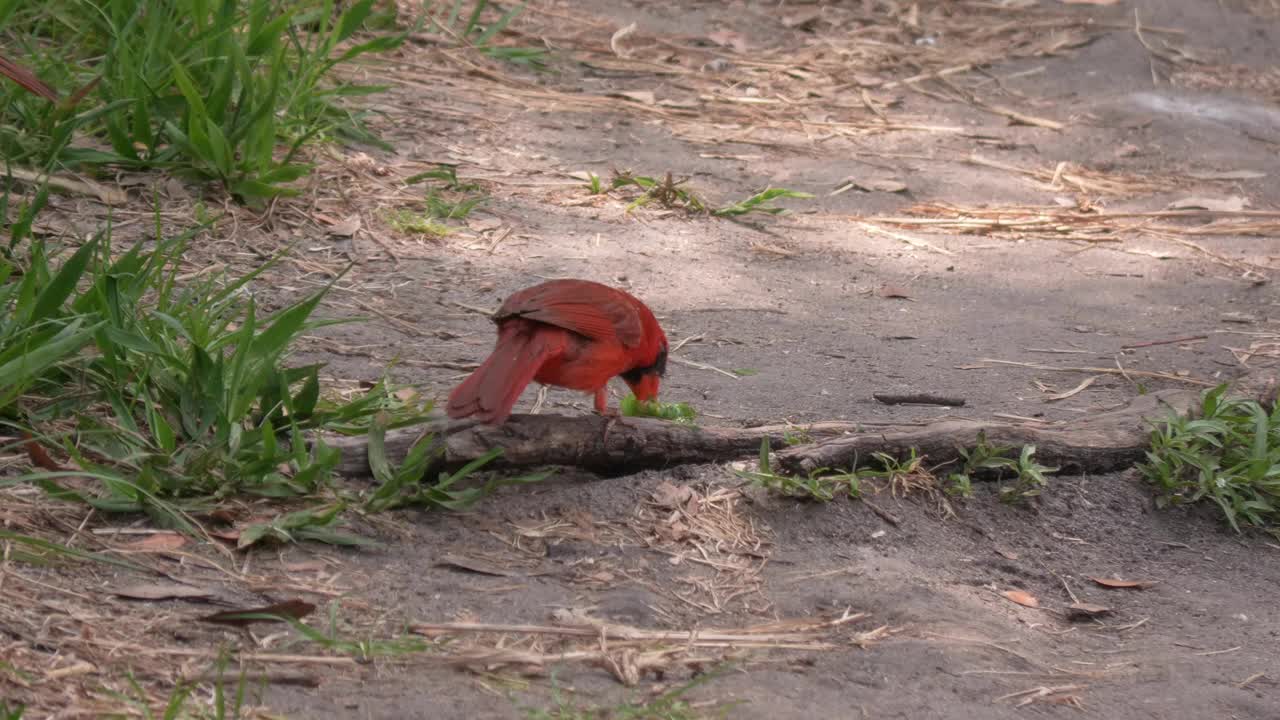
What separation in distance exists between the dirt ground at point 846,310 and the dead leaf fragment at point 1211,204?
0.03 metres

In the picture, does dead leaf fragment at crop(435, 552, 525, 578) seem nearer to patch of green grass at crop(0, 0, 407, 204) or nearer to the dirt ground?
the dirt ground

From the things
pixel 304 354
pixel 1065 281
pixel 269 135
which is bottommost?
pixel 1065 281

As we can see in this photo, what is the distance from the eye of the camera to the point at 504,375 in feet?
10.1

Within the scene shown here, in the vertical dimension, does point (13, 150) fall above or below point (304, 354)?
above

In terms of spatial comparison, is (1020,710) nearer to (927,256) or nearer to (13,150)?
(927,256)

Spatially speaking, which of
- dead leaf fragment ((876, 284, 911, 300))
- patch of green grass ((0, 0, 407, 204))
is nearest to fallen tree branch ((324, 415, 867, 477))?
dead leaf fragment ((876, 284, 911, 300))

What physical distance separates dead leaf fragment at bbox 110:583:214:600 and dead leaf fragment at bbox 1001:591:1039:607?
1.87 meters

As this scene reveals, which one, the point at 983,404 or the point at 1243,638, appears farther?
the point at 983,404

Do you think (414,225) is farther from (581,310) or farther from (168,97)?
(581,310)

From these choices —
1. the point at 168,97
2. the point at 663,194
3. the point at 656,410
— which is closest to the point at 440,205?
the point at 663,194

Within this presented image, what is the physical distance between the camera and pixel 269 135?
4844mm

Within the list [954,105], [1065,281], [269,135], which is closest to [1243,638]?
[1065,281]

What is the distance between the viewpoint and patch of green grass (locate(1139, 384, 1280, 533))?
12.2 feet

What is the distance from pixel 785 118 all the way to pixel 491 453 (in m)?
4.42
